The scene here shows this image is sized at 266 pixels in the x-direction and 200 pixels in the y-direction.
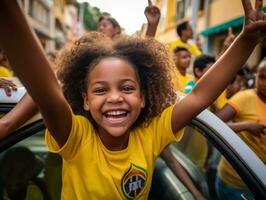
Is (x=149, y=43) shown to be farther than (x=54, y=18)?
No

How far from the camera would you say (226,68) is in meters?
1.71

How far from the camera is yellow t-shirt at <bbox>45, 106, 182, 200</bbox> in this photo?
164 centimetres

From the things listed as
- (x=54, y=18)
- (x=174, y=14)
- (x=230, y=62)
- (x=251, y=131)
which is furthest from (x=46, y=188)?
(x=54, y=18)

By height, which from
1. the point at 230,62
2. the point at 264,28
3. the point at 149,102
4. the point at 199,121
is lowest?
the point at 199,121

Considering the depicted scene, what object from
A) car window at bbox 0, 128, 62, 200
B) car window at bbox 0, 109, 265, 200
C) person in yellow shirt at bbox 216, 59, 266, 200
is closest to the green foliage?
car window at bbox 0, 109, 265, 200

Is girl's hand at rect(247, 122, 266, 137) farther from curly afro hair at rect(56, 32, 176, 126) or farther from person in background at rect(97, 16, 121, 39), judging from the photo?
person in background at rect(97, 16, 121, 39)

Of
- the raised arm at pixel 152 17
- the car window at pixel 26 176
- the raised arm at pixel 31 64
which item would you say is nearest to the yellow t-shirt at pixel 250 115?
the raised arm at pixel 152 17

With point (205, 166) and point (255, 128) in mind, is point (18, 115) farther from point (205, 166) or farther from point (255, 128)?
point (205, 166)

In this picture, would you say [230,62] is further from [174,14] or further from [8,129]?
[174,14]

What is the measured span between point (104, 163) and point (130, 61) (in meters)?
0.44

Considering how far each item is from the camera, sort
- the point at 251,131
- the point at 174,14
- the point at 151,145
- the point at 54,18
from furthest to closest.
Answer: the point at 54,18, the point at 174,14, the point at 251,131, the point at 151,145

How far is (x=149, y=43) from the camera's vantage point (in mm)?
1937

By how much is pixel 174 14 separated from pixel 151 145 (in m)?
25.7

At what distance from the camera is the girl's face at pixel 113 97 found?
5.49 ft
